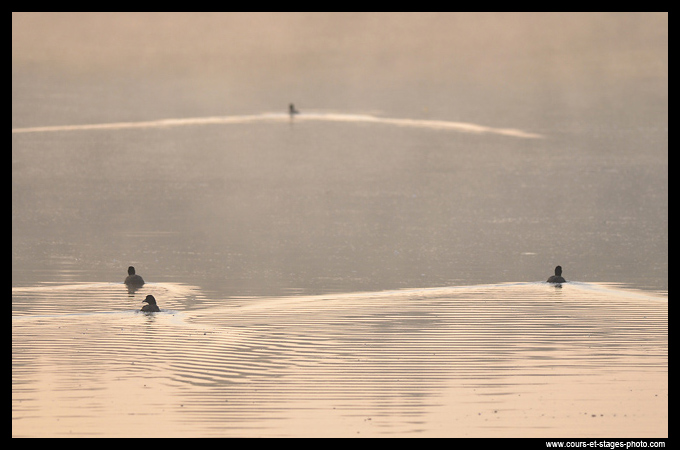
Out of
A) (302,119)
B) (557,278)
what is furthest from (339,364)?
(302,119)

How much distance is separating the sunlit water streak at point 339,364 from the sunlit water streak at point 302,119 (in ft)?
125

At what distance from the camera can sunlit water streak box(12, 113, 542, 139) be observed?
63.1 m

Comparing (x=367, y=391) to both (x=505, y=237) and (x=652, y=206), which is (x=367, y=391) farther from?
(x=652, y=206)

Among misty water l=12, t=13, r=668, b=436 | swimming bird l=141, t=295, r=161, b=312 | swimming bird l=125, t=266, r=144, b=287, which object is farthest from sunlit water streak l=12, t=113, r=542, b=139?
swimming bird l=141, t=295, r=161, b=312

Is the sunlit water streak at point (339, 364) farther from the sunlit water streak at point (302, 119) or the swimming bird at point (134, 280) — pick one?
the sunlit water streak at point (302, 119)

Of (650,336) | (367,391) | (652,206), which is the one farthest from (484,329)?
(652,206)

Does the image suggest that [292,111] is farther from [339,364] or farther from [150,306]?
[339,364]

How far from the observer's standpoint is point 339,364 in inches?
773

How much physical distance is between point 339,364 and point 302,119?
49.5 m

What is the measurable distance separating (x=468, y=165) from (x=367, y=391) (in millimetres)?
35596

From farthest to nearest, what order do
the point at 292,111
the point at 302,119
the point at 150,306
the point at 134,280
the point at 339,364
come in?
the point at 302,119 < the point at 292,111 < the point at 134,280 < the point at 150,306 < the point at 339,364

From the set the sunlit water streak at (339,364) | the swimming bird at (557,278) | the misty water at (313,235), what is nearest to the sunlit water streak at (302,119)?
the misty water at (313,235)

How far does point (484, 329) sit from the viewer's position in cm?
2227

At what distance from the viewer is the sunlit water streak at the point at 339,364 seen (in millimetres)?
16812
